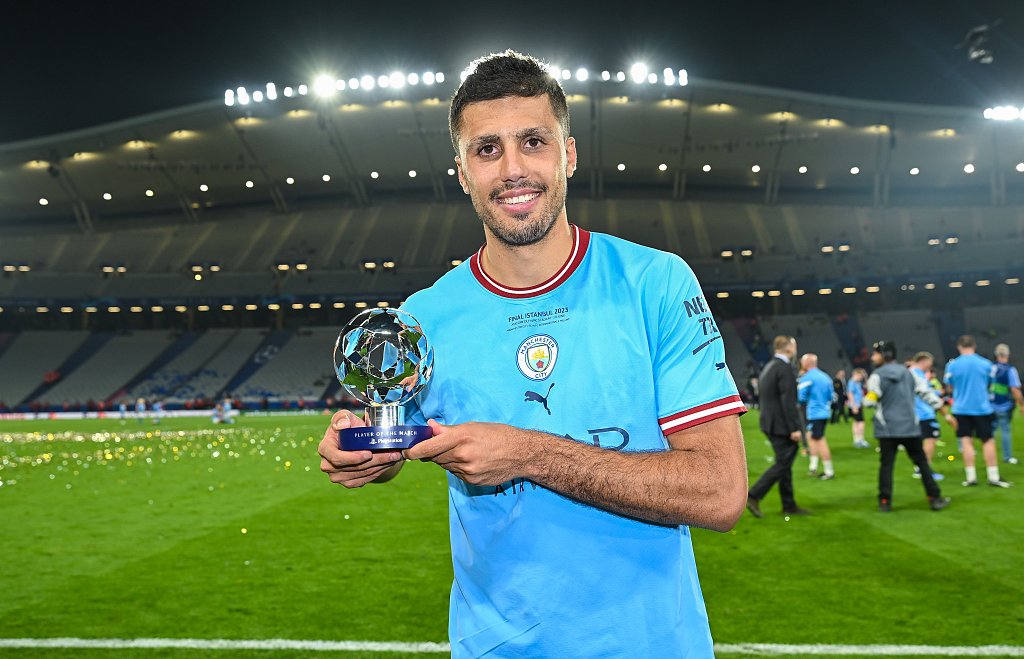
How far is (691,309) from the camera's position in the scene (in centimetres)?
214

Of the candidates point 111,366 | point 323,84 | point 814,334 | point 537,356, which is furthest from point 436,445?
point 111,366

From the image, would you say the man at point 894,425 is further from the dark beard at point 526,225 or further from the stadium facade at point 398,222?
the stadium facade at point 398,222

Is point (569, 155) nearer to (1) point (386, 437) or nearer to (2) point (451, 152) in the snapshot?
(1) point (386, 437)

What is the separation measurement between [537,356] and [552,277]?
25 centimetres

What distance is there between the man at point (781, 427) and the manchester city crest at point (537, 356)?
30.9 ft

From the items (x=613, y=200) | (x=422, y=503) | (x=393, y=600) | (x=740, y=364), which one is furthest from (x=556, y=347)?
(x=613, y=200)

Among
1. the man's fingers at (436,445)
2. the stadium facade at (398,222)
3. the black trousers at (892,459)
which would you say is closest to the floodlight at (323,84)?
the stadium facade at (398,222)

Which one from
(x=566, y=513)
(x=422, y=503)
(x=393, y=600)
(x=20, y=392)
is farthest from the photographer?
(x=20, y=392)

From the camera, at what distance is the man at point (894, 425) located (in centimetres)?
1115

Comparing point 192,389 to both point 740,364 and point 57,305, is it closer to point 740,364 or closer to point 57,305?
point 57,305

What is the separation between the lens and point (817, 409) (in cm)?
1516

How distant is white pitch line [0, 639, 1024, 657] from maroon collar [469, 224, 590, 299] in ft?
14.0

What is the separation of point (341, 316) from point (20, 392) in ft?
72.5

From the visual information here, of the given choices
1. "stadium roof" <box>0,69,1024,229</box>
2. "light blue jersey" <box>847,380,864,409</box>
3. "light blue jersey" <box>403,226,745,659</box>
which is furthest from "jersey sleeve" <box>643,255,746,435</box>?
"stadium roof" <box>0,69,1024,229</box>
